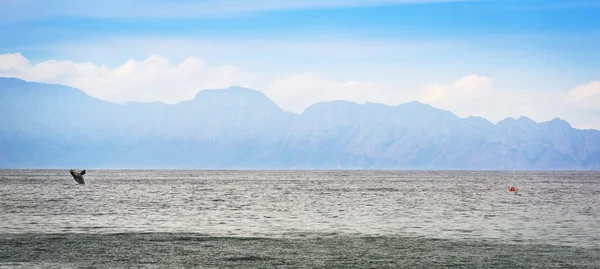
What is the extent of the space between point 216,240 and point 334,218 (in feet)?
72.5

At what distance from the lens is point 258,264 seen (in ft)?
120

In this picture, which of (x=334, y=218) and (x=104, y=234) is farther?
(x=334, y=218)

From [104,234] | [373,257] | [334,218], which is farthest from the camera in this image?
[334,218]

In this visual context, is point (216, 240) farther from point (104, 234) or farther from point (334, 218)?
point (334, 218)

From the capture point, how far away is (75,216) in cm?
6906

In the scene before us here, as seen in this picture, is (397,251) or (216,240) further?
(216,240)

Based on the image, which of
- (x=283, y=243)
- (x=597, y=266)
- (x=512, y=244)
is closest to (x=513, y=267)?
(x=597, y=266)

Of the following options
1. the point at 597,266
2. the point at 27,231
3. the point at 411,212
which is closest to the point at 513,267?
the point at 597,266

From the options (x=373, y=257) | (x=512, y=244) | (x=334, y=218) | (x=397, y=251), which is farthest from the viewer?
(x=334, y=218)

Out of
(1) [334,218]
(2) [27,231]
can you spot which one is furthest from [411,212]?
(2) [27,231]

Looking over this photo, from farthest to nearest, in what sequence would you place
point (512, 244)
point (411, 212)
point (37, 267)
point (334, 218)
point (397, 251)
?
point (411, 212), point (334, 218), point (512, 244), point (397, 251), point (37, 267)

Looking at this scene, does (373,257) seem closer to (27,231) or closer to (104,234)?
(104,234)

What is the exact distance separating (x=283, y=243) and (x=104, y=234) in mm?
13158

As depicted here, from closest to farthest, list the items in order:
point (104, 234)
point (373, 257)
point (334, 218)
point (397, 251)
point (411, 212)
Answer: point (373, 257) → point (397, 251) → point (104, 234) → point (334, 218) → point (411, 212)
